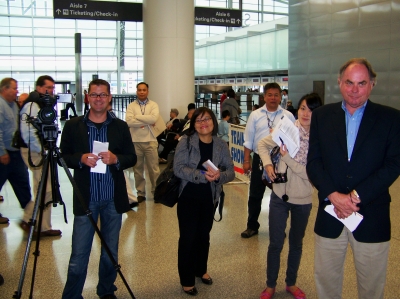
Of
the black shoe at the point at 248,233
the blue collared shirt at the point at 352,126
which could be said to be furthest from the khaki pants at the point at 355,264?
the black shoe at the point at 248,233

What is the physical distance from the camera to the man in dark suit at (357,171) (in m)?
2.53

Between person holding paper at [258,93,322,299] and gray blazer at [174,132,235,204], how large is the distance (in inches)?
13.4

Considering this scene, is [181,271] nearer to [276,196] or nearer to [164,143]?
[276,196]

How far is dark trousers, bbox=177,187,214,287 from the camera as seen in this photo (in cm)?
381

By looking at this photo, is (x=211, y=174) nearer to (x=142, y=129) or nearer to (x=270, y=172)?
(x=270, y=172)

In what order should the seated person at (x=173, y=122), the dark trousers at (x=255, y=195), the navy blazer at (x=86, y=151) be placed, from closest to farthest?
the navy blazer at (x=86, y=151) < the dark trousers at (x=255, y=195) < the seated person at (x=173, y=122)

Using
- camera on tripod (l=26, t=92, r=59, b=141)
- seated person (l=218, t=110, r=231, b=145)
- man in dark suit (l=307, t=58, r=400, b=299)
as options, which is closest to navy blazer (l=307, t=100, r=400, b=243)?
man in dark suit (l=307, t=58, r=400, b=299)

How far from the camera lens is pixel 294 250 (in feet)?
12.4

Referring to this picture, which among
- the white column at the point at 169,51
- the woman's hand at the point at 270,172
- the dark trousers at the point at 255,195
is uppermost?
the white column at the point at 169,51

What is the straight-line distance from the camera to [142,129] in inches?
283

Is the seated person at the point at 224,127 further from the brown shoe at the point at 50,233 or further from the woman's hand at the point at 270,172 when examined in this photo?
the woman's hand at the point at 270,172

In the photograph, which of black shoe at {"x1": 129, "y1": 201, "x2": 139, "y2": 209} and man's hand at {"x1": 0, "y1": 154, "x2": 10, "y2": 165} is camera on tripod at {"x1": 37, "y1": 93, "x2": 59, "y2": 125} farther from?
black shoe at {"x1": 129, "y1": 201, "x2": 139, "y2": 209}

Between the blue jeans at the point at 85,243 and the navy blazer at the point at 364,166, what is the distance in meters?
1.61

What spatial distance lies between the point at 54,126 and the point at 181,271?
1642 mm
